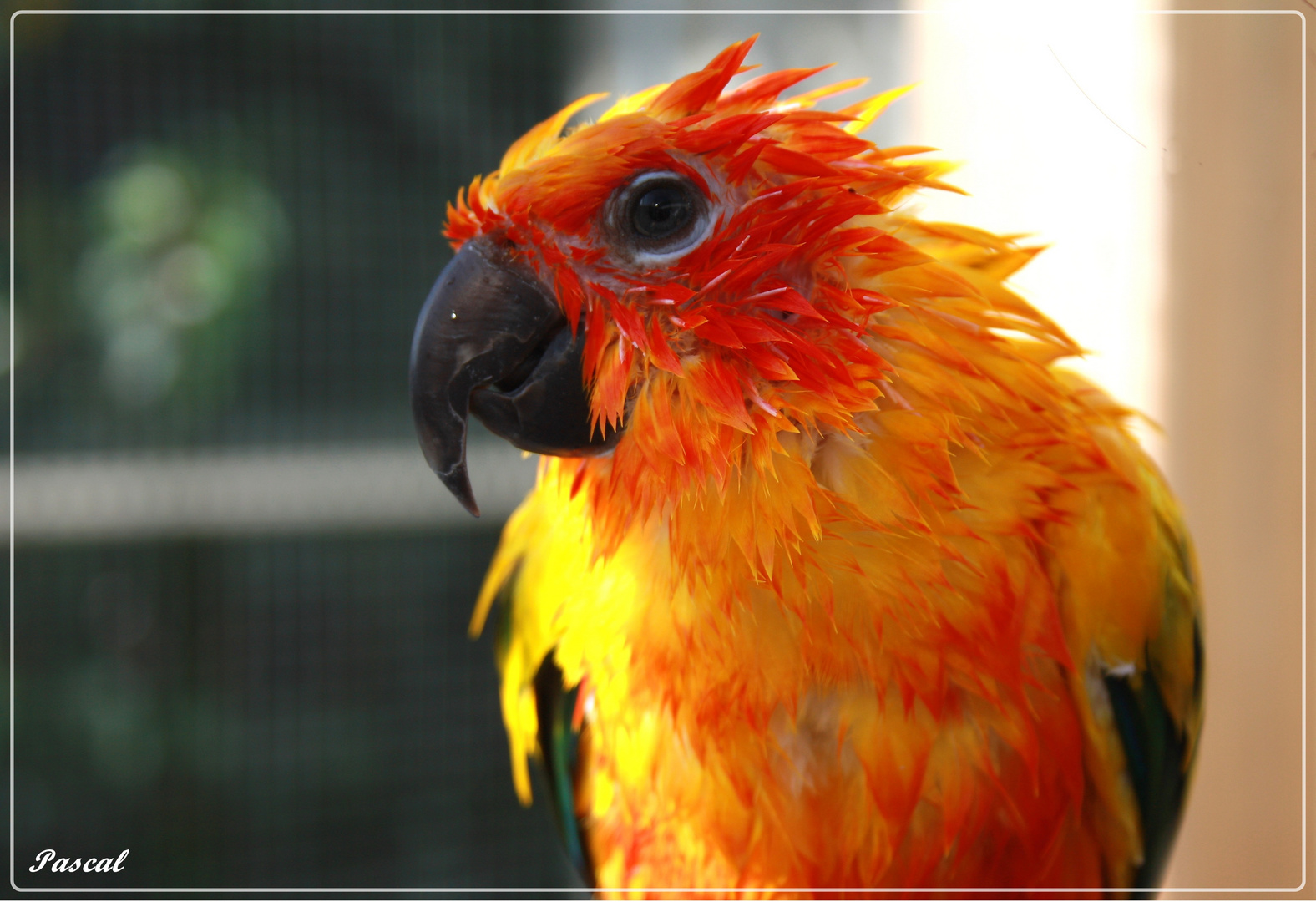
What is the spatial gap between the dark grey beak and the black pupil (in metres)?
0.07

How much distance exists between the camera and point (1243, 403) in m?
0.54

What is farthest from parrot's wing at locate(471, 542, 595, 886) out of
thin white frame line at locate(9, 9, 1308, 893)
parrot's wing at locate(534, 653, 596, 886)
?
thin white frame line at locate(9, 9, 1308, 893)

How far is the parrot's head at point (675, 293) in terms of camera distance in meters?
0.46

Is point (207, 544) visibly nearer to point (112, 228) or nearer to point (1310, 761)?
point (112, 228)

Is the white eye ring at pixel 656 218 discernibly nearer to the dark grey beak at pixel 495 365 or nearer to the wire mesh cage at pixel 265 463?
the dark grey beak at pixel 495 365

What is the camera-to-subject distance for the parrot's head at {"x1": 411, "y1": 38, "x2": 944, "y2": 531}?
46 centimetres

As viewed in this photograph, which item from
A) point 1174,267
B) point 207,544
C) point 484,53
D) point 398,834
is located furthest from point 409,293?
point 1174,267

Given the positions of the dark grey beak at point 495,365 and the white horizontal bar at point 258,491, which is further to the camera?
the white horizontal bar at point 258,491

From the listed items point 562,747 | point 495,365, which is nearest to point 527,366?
point 495,365

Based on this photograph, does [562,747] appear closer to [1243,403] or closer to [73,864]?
[73,864]

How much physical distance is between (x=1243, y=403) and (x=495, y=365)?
49 cm

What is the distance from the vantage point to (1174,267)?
21.9 inches

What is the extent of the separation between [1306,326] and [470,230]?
0.52m

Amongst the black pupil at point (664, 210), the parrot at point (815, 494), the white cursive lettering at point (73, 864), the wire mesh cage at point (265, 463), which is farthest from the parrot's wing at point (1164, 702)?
the wire mesh cage at point (265, 463)
